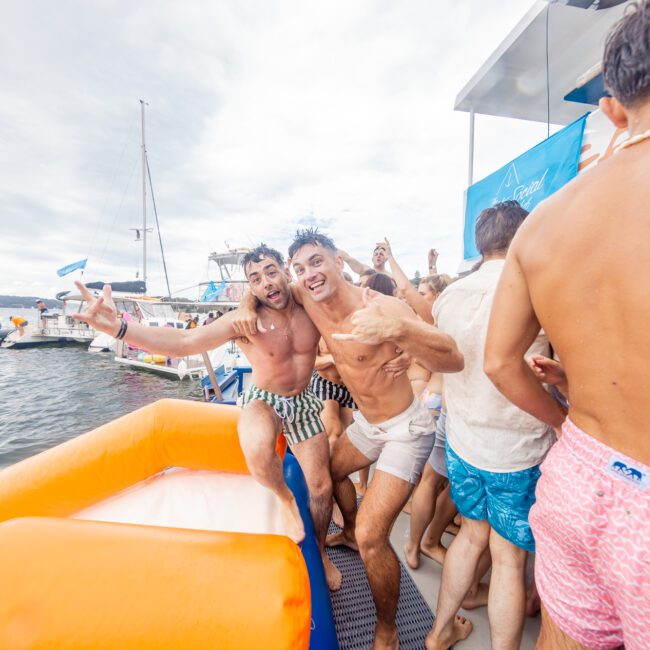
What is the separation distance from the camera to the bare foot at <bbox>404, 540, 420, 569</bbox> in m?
2.22

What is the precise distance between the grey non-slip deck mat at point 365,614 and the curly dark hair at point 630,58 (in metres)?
2.46

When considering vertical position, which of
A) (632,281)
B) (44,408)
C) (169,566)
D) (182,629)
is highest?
(632,281)

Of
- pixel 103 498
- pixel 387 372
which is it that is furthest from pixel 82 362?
pixel 387 372

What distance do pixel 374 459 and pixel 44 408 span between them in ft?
39.1

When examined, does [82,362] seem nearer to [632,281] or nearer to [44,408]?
[44,408]

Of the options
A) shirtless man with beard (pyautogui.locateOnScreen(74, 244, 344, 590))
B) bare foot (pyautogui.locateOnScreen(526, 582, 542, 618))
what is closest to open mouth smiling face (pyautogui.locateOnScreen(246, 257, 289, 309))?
shirtless man with beard (pyautogui.locateOnScreen(74, 244, 344, 590))

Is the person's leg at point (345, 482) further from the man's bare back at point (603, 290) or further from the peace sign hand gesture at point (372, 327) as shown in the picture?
the man's bare back at point (603, 290)

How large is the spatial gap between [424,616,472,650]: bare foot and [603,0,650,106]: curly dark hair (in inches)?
92.3

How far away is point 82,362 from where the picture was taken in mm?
16359

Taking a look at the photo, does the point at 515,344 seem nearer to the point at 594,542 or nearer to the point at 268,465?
the point at 594,542

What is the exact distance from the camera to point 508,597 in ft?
4.80

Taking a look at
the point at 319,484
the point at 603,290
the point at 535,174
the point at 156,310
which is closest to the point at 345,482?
the point at 319,484

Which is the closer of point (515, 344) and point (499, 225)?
point (515, 344)

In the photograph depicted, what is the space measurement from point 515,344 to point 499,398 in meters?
0.54
